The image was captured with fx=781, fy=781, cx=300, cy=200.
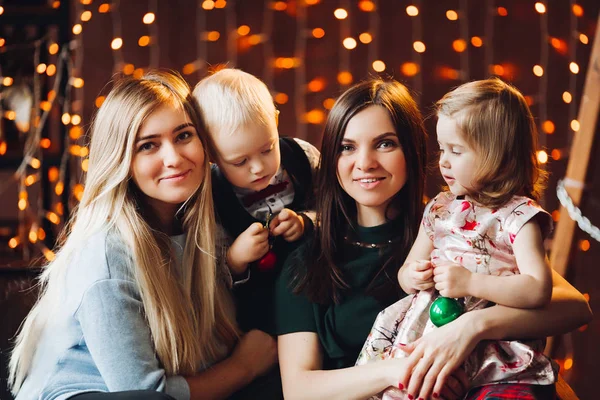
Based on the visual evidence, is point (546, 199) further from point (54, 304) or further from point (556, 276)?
point (54, 304)

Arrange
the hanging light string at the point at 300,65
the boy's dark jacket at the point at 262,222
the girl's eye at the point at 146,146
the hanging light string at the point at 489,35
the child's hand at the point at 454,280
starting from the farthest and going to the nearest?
the hanging light string at the point at 300,65 < the hanging light string at the point at 489,35 < the boy's dark jacket at the point at 262,222 < the girl's eye at the point at 146,146 < the child's hand at the point at 454,280

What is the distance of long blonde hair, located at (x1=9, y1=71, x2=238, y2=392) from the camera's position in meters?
1.63

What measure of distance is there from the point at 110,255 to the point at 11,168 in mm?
1852

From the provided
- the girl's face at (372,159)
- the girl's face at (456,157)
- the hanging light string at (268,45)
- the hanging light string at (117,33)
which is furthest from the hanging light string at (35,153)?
the girl's face at (456,157)

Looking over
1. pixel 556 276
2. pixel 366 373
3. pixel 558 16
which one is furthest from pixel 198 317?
pixel 558 16

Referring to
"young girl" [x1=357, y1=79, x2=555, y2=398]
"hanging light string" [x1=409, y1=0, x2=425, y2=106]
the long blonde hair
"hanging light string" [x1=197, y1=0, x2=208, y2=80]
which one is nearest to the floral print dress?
"young girl" [x1=357, y1=79, x2=555, y2=398]

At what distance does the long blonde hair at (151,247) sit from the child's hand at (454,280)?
525 millimetres

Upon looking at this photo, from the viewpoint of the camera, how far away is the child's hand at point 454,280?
1.45 metres

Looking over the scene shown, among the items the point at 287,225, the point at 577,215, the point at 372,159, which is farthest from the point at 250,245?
the point at 577,215

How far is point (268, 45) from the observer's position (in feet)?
11.1

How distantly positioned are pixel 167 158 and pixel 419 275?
0.58m

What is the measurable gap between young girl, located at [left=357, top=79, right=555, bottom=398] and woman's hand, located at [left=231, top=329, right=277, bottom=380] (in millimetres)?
328

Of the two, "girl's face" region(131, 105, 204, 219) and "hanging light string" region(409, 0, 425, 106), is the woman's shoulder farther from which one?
"hanging light string" region(409, 0, 425, 106)

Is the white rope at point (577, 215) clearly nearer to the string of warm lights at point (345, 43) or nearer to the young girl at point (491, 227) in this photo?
the young girl at point (491, 227)
